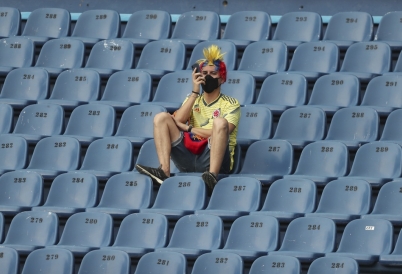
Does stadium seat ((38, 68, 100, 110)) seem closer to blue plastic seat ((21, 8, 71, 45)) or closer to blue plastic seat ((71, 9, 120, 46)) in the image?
blue plastic seat ((71, 9, 120, 46))

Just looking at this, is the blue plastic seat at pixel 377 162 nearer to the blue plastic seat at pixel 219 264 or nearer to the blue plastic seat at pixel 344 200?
the blue plastic seat at pixel 344 200

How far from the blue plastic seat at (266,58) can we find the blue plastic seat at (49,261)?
87.0 inches

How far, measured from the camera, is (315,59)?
8375 mm

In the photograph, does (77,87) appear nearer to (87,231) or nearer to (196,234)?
(87,231)

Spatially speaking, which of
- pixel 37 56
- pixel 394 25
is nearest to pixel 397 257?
pixel 394 25

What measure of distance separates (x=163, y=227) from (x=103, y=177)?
2.62ft

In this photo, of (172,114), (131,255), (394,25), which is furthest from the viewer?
(394,25)

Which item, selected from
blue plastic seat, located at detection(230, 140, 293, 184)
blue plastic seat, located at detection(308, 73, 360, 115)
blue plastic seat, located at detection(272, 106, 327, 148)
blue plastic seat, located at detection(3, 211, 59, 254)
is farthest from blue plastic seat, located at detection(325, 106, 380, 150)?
blue plastic seat, located at detection(3, 211, 59, 254)

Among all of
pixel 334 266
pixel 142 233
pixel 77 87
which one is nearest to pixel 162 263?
pixel 142 233

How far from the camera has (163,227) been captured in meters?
6.96

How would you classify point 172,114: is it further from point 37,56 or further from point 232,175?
point 37,56

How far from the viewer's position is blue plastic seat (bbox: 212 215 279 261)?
6750 millimetres

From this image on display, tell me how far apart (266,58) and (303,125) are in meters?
0.89

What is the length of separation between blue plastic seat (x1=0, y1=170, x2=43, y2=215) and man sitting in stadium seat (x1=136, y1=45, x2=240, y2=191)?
2.24 ft
